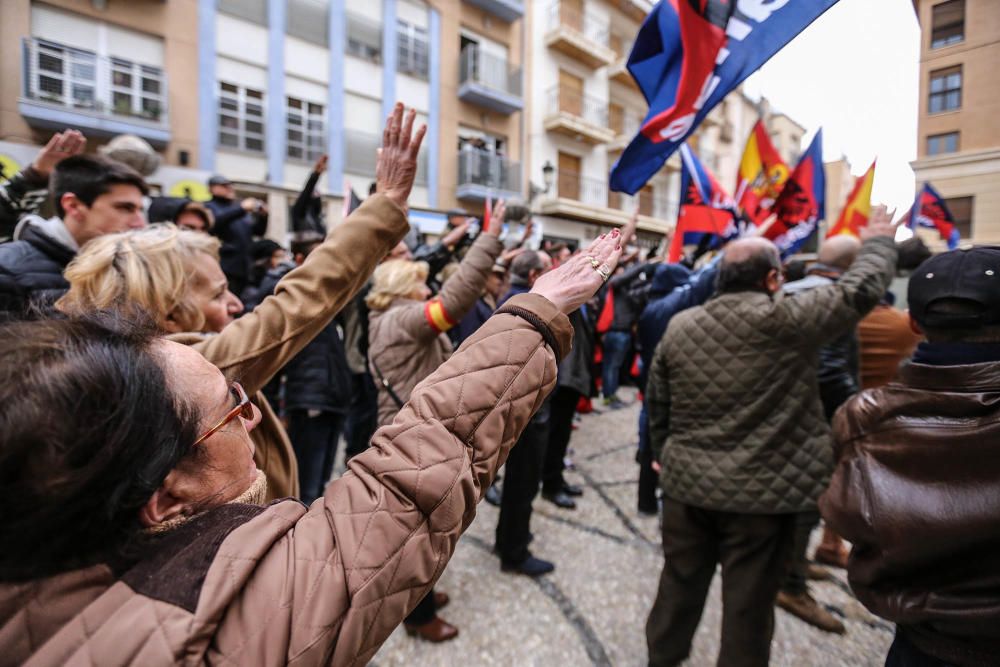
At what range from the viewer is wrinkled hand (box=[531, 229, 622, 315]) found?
3.19 ft

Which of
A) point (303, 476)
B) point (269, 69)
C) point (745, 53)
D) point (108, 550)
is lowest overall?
point (303, 476)

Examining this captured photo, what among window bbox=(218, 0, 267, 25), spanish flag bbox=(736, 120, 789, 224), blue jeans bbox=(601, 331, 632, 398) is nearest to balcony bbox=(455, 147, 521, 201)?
window bbox=(218, 0, 267, 25)

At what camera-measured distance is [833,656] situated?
2350 millimetres

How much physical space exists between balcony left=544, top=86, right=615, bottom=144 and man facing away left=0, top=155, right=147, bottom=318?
1707 centimetres

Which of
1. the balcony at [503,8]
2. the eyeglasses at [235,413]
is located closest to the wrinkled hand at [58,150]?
the eyeglasses at [235,413]

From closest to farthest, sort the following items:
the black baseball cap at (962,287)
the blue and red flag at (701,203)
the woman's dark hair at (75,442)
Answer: the woman's dark hair at (75,442) < the black baseball cap at (962,287) < the blue and red flag at (701,203)

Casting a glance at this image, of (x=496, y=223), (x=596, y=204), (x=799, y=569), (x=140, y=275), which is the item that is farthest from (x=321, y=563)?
(x=596, y=204)

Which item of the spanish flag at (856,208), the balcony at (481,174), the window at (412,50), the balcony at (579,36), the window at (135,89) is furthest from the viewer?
the balcony at (579,36)

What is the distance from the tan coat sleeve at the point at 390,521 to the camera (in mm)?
653

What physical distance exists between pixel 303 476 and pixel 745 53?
10.1 ft

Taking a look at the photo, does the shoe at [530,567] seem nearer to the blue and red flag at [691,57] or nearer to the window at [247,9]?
the blue and red flag at [691,57]

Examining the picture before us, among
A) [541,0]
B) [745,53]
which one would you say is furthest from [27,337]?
[541,0]

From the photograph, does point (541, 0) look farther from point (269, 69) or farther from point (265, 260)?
point (265, 260)

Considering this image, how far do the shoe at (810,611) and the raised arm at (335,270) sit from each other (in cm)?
280
